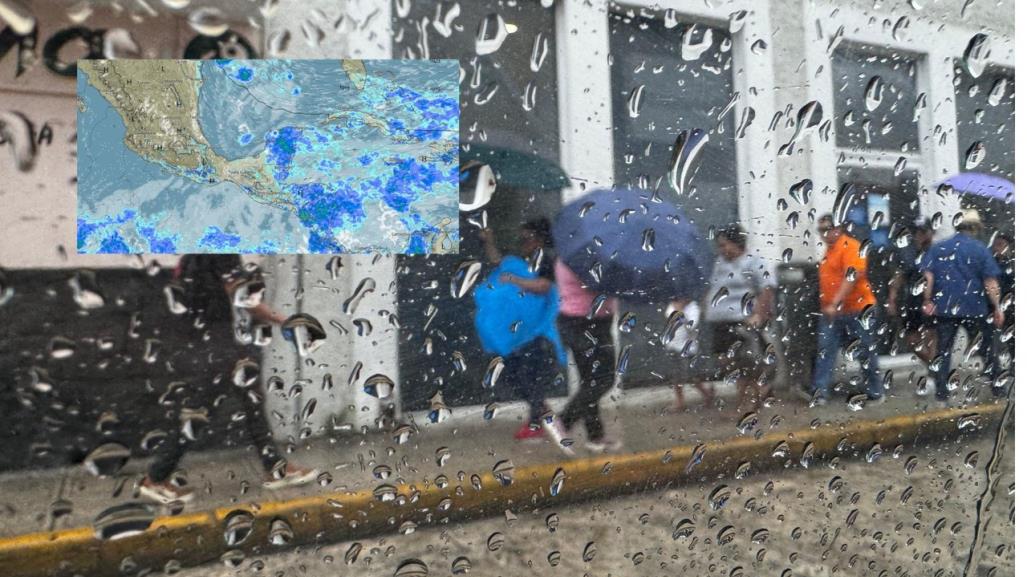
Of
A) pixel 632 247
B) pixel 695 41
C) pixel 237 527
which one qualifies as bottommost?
pixel 237 527

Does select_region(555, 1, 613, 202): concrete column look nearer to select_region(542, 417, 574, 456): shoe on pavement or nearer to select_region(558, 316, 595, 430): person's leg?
select_region(558, 316, 595, 430): person's leg

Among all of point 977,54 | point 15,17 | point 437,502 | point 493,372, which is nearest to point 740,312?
point 493,372

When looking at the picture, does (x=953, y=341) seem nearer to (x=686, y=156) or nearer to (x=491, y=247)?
(x=686, y=156)

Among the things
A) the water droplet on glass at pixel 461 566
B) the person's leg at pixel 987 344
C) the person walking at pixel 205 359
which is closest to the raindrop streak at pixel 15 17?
the person walking at pixel 205 359

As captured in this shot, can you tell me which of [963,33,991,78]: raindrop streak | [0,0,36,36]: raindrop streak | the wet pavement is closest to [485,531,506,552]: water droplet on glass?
the wet pavement

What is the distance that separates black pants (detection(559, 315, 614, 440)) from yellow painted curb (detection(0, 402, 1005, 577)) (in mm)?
66

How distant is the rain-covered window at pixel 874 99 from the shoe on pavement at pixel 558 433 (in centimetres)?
68

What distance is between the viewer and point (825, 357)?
117 centimetres

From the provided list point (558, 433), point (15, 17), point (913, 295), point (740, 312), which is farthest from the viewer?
point (913, 295)

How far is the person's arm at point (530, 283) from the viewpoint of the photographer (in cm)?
97

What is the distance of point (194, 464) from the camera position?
33.6 inches

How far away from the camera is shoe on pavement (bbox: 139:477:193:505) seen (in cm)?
83

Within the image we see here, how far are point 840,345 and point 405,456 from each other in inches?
30.0

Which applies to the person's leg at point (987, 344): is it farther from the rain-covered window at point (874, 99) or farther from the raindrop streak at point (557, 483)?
the raindrop streak at point (557, 483)
